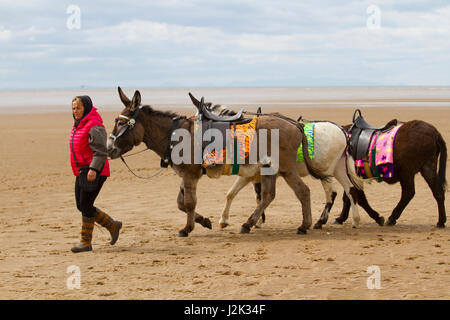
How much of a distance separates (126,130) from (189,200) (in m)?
1.34

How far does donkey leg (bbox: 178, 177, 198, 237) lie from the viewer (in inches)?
352

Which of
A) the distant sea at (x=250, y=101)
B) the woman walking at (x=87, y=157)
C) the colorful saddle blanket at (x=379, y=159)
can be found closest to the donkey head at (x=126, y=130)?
the woman walking at (x=87, y=157)

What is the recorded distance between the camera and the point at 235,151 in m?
8.92

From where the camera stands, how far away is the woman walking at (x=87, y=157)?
775 centimetres

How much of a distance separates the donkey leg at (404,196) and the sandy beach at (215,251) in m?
0.21

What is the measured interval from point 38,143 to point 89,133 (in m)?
15.5

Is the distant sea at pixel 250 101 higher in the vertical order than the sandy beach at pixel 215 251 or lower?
higher

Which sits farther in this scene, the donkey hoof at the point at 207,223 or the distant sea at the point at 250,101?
the distant sea at the point at 250,101

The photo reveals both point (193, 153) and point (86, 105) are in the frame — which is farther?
point (193, 153)

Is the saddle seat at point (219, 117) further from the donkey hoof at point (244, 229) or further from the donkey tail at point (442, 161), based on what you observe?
the donkey tail at point (442, 161)

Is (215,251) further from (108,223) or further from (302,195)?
(302,195)

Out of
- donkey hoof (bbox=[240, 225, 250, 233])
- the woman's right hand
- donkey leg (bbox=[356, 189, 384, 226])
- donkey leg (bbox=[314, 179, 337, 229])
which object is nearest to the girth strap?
donkey hoof (bbox=[240, 225, 250, 233])

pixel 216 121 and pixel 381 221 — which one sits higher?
pixel 216 121

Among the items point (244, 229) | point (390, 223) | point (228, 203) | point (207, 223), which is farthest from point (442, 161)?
point (207, 223)
